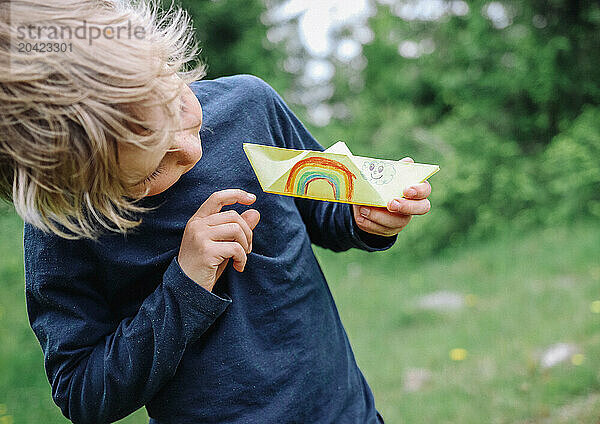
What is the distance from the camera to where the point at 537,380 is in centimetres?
285

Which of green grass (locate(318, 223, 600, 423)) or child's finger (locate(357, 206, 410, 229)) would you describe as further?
green grass (locate(318, 223, 600, 423))

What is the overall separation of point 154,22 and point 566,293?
328 centimetres

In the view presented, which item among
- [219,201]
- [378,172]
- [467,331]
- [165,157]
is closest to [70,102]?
[165,157]

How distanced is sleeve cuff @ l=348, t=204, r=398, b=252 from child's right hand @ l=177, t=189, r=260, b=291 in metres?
0.25

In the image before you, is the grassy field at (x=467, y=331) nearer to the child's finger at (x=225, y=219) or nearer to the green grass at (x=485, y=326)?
the green grass at (x=485, y=326)

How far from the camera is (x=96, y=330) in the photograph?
3.37 feet

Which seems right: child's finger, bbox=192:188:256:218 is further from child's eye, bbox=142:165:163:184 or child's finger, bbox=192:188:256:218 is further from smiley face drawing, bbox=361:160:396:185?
smiley face drawing, bbox=361:160:396:185

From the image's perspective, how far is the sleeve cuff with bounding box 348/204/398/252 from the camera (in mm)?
1172

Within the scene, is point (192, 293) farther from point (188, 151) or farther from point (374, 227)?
point (374, 227)

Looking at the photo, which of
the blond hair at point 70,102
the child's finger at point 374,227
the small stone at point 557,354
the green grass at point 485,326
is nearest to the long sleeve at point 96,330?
the blond hair at point 70,102

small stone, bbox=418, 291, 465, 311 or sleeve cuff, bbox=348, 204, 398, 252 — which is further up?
sleeve cuff, bbox=348, 204, 398, 252

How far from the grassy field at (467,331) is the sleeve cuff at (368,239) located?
1693 millimetres

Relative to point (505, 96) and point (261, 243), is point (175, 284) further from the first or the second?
point (505, 96)

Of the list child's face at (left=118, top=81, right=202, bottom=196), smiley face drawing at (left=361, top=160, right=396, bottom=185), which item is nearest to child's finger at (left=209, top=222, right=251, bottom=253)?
child's face at (left=118, top=81, right=202, bottom=196)
